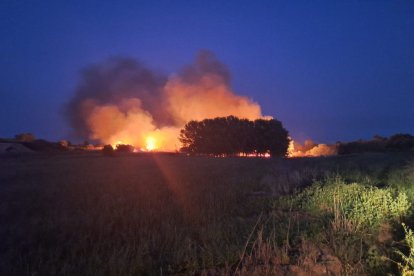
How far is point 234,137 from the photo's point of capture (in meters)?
71.0

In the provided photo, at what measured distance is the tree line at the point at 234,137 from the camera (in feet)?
233

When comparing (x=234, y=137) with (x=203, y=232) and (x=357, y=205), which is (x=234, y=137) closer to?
(x=357, y=205)

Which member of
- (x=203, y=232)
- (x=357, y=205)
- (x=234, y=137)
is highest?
(x=234, y=137)

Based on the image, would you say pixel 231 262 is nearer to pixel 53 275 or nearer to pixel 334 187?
pixel 53 275

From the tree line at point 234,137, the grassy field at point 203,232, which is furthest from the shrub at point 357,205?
the tree line at point 234,137

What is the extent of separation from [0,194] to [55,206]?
13.3 feet

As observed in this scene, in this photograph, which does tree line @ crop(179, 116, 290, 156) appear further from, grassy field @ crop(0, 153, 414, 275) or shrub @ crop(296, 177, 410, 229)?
shrub @ crop(296, 177, 410, 229)

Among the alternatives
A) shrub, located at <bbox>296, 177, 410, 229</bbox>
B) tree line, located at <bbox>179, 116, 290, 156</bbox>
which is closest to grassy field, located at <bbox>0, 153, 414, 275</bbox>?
shrub, located at <bbox>296, 177, 410, 229</bbox>

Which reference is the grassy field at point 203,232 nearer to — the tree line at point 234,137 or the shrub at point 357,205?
the shrub at point 357,205

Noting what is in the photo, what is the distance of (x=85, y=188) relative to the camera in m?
16.3

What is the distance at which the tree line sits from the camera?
71125 millimetres

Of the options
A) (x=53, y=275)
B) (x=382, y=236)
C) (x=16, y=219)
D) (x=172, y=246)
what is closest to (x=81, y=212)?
(x=16, y=219)

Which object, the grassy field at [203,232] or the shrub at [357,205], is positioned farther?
the shrub at [357,205]

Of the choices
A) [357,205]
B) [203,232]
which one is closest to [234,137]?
[357,205]
